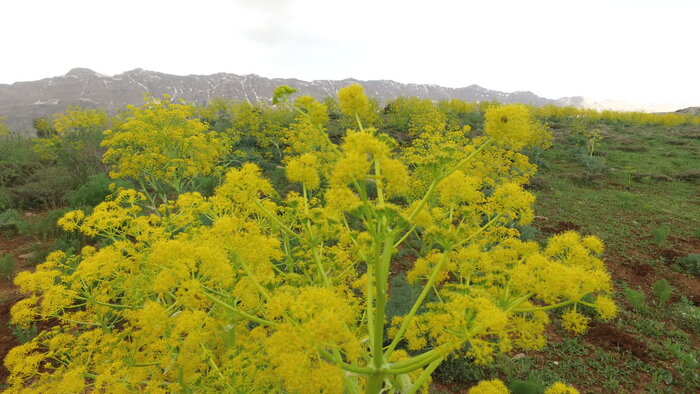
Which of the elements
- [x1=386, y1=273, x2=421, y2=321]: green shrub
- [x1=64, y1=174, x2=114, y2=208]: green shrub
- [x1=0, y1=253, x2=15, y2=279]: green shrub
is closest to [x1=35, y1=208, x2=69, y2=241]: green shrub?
[x1=64, y1=174, x2=114, y2=208]: green shrub

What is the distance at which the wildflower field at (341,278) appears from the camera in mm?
1830

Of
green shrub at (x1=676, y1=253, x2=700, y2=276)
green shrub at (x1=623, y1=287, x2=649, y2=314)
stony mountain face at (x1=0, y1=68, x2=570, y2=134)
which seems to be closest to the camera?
green shrub at (x1=623, y1=287, x2=649, y2=314)

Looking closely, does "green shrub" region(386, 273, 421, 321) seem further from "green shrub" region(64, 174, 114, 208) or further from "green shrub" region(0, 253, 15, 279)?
"green shrub" region(64, 174, 114, 208)

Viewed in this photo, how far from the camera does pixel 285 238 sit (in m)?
3.18

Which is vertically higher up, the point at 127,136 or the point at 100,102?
the point at 100,102

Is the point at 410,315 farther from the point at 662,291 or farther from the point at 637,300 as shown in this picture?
the point at 662,291

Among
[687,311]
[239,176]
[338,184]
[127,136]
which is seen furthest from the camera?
[127,136]

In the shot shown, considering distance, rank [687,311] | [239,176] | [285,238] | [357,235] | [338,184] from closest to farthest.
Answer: [338,184] < [357,235] < [239,176] < [285,238] < [687,311]

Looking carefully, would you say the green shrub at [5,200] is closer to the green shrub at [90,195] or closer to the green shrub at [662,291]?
the green shrub at [90,195]

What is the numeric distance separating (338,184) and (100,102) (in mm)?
180239

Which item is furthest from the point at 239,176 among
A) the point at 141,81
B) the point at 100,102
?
the point at 141,81

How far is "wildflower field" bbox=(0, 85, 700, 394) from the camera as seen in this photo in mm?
1830

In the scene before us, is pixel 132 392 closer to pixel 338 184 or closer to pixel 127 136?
pixel 338 184

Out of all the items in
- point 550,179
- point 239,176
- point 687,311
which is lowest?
point 687,311
